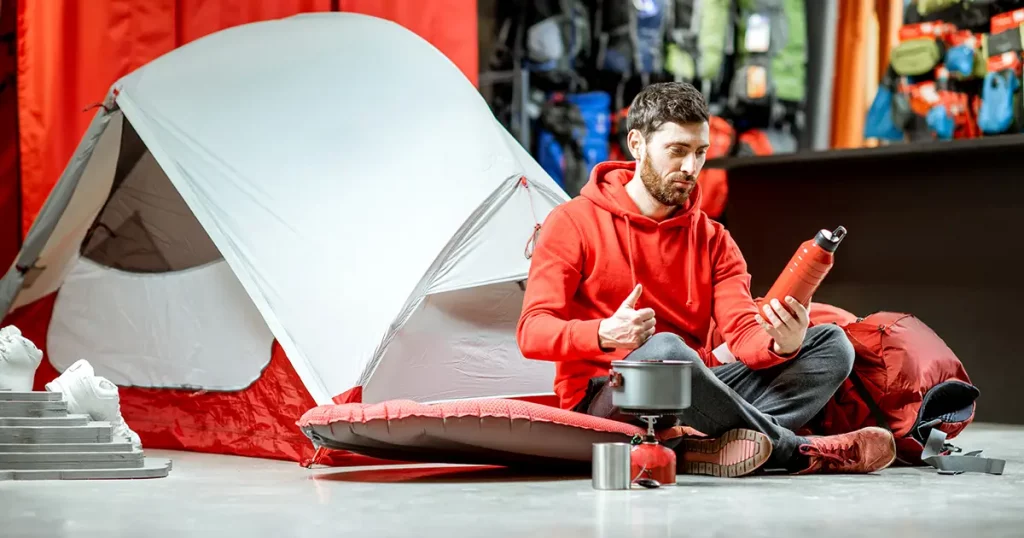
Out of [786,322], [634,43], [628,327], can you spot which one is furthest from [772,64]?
[628,327]

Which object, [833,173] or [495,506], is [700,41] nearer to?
[833,173]

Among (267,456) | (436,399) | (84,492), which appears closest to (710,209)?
(436,399)

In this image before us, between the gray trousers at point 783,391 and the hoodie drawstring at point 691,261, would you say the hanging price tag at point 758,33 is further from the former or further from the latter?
the gray trousers at point 783,391

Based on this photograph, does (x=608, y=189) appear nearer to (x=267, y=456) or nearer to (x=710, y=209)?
(x=267, y=456)

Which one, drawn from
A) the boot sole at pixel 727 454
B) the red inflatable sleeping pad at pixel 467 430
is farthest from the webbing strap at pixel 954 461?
the red inflatable sleeping pad at pixel 467 430

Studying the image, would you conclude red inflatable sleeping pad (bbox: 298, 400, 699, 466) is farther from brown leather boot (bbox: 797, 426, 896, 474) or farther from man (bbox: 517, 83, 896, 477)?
brown leather boot (bbox: 797, 426, 896, 474)

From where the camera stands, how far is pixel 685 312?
8.78ft

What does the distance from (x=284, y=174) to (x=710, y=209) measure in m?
2.08

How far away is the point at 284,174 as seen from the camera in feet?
10.7

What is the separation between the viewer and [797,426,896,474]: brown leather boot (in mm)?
2568

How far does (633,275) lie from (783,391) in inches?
14.5

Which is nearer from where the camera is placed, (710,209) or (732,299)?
(732,299)

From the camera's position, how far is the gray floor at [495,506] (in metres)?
1.83

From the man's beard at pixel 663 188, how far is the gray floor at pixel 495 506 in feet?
1.79
